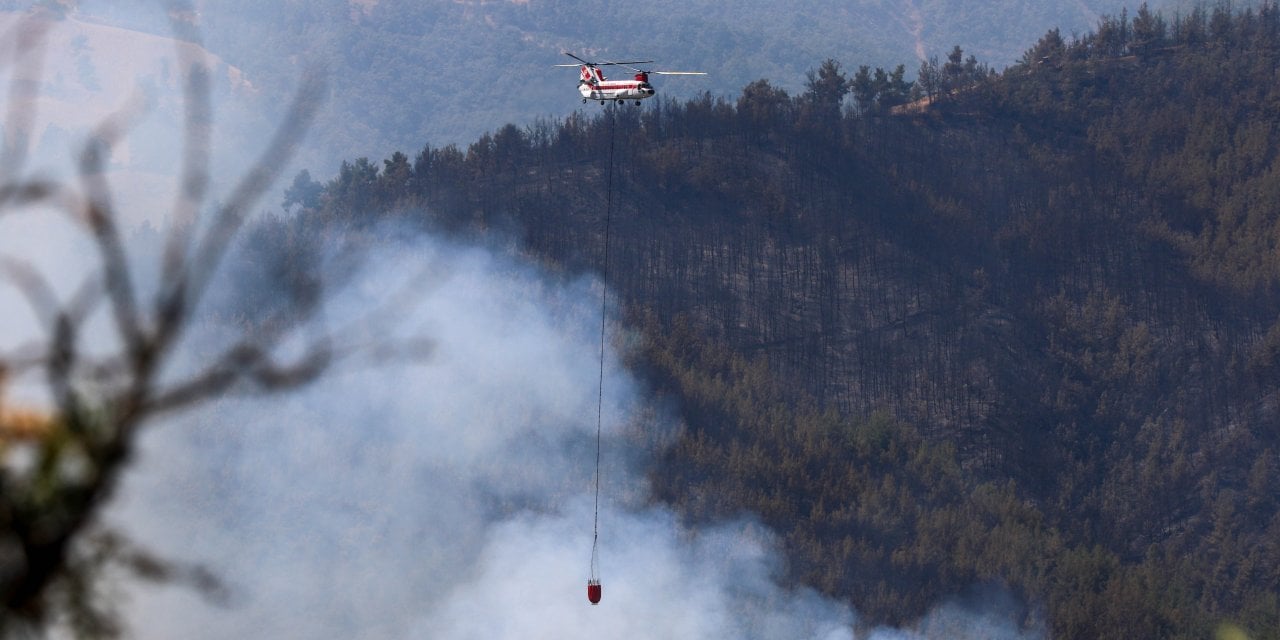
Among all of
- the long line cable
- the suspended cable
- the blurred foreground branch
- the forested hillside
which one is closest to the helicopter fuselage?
the suspended cable

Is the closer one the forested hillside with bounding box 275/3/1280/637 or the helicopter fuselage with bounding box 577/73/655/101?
the helicopter fuselage with bounding box 577/73/655/101

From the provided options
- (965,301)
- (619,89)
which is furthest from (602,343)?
(619,89)

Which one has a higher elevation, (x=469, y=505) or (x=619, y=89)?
(x=619, y=89)

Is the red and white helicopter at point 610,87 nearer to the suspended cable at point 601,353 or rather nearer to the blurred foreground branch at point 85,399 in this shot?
the suspended cable at point 601,353

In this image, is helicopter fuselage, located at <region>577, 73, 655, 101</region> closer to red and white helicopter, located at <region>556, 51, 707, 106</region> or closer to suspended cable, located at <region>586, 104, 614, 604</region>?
red and white helicopter, located at <region>556, 51, 707, 106</region>

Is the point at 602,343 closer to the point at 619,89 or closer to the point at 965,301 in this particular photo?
the point at 965,301

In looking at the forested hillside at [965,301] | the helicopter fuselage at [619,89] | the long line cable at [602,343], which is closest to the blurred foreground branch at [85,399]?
the helicopter fuselage at [619,89]

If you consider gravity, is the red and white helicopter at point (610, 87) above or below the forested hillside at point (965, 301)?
above

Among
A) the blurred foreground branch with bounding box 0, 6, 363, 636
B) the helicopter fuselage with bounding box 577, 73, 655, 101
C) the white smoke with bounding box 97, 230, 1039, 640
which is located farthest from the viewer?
the white smoke with bounding box 97, 230, 1039, 640

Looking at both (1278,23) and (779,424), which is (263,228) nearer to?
(779,424)
